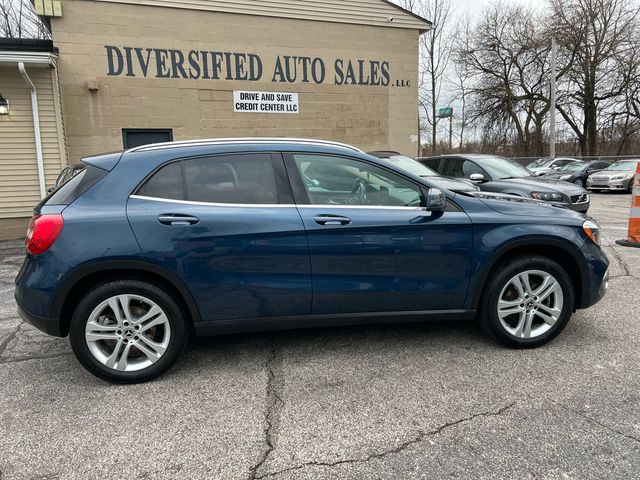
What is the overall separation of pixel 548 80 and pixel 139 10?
2868 cm

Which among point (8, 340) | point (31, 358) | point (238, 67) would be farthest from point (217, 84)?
point (31, 358)

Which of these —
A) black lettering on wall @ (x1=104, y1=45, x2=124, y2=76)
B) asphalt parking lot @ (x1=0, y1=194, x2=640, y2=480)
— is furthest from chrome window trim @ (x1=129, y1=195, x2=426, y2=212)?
black lettering on wall @ (x1=104, y1=45, x2=124, y2=76)

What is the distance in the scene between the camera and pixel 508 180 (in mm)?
8695

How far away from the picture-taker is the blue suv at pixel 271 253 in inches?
125

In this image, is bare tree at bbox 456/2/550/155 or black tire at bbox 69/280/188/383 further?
bare tree at bbox 456/2/550/155

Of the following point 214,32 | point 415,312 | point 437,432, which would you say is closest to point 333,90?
point 214,32

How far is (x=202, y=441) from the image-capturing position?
8.68ft

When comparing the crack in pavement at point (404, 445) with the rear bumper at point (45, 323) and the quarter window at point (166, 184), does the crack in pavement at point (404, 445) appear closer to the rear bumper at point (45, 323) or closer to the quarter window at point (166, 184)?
the rear bumper at point (45, 323)

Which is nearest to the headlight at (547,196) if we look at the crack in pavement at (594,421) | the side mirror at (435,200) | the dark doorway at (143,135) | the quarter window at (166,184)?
the side mirror at (435,200)

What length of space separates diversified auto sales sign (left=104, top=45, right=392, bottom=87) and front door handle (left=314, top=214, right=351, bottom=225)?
31.4ft

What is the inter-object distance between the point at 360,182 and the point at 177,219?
135cm

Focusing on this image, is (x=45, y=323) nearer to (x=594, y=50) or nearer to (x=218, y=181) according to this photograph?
(x=218, y=181)

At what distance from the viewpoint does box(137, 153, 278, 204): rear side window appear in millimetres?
3328

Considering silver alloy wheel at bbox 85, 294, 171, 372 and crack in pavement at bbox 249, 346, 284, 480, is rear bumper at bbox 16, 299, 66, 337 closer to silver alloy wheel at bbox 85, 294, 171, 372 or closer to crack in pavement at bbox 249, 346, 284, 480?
silver alloy wheel at bbox 85, 294, 171, 372
